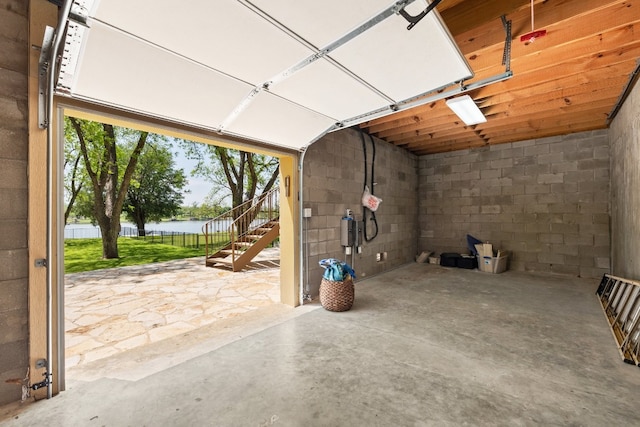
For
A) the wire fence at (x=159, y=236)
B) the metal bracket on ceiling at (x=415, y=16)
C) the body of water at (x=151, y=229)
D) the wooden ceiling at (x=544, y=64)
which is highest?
the wooden ceiling at (x=544, y=64)

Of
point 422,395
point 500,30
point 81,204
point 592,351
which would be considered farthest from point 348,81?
point 81,204

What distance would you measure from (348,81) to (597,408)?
9.38ft

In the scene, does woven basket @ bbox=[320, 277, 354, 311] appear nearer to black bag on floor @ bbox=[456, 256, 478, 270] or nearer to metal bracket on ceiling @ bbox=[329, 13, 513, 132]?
metal bracket on ceiling @ bbox=[329, 13, 513, 132]

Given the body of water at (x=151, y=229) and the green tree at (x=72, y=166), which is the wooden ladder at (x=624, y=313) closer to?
the body of water at (x=151, y=229)

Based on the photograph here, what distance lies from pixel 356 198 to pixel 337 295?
2.07m

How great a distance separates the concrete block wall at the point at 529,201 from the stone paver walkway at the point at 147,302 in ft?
15.1

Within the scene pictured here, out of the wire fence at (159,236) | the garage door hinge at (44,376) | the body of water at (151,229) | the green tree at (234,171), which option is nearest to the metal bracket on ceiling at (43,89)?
the garage door hinge at (44,376)

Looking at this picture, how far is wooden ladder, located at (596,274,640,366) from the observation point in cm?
243

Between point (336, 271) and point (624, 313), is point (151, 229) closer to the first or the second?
point (336, 271)

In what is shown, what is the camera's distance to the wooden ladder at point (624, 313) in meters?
2.43

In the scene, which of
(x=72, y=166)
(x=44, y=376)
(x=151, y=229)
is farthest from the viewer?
(x=151, y=229)

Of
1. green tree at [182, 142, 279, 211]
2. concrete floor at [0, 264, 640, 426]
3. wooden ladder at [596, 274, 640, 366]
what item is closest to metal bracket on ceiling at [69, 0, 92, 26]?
concrete floor at [0, 264, 640, 426]

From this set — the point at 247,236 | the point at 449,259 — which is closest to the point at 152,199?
the point at 247,236

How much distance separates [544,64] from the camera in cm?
286
